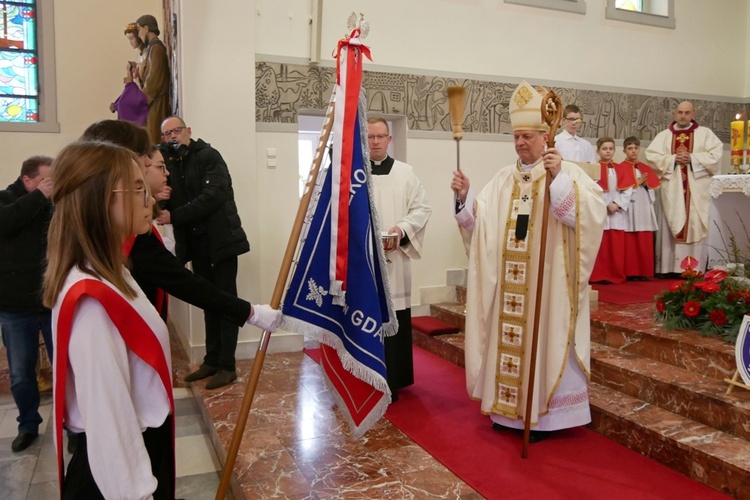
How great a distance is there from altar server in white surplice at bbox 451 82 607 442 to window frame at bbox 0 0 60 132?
6294mm

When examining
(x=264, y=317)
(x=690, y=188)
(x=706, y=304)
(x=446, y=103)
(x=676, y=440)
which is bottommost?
(x=676, y=440)

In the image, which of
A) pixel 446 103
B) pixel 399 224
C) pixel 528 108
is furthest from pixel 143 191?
pixel 446 103

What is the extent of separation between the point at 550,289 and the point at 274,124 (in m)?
3.34

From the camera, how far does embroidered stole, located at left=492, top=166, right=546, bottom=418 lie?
3887mm

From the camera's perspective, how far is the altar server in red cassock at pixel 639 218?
24.9 feet

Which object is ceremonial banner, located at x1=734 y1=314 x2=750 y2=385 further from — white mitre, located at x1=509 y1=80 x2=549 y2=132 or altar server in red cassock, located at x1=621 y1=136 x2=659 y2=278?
altar server in red cassock, located at x1=621 y1=136 x2=659 y2=278

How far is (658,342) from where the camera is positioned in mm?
4414

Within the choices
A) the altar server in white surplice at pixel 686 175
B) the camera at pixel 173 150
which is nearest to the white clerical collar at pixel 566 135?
the altar server in white surplice at pixel 686 175

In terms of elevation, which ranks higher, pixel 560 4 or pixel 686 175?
pixel 560 4

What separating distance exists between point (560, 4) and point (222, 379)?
5.81 m

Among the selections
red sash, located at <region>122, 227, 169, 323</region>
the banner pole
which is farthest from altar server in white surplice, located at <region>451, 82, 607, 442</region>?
red sash, located at <region>122, 227, 169, 323</region>

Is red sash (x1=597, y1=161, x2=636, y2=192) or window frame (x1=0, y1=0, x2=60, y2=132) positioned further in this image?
window frame (x1=0, y1=0, x2=60, y2=132)

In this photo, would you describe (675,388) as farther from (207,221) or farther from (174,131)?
(174,131)

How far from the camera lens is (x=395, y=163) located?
495 centimetres
